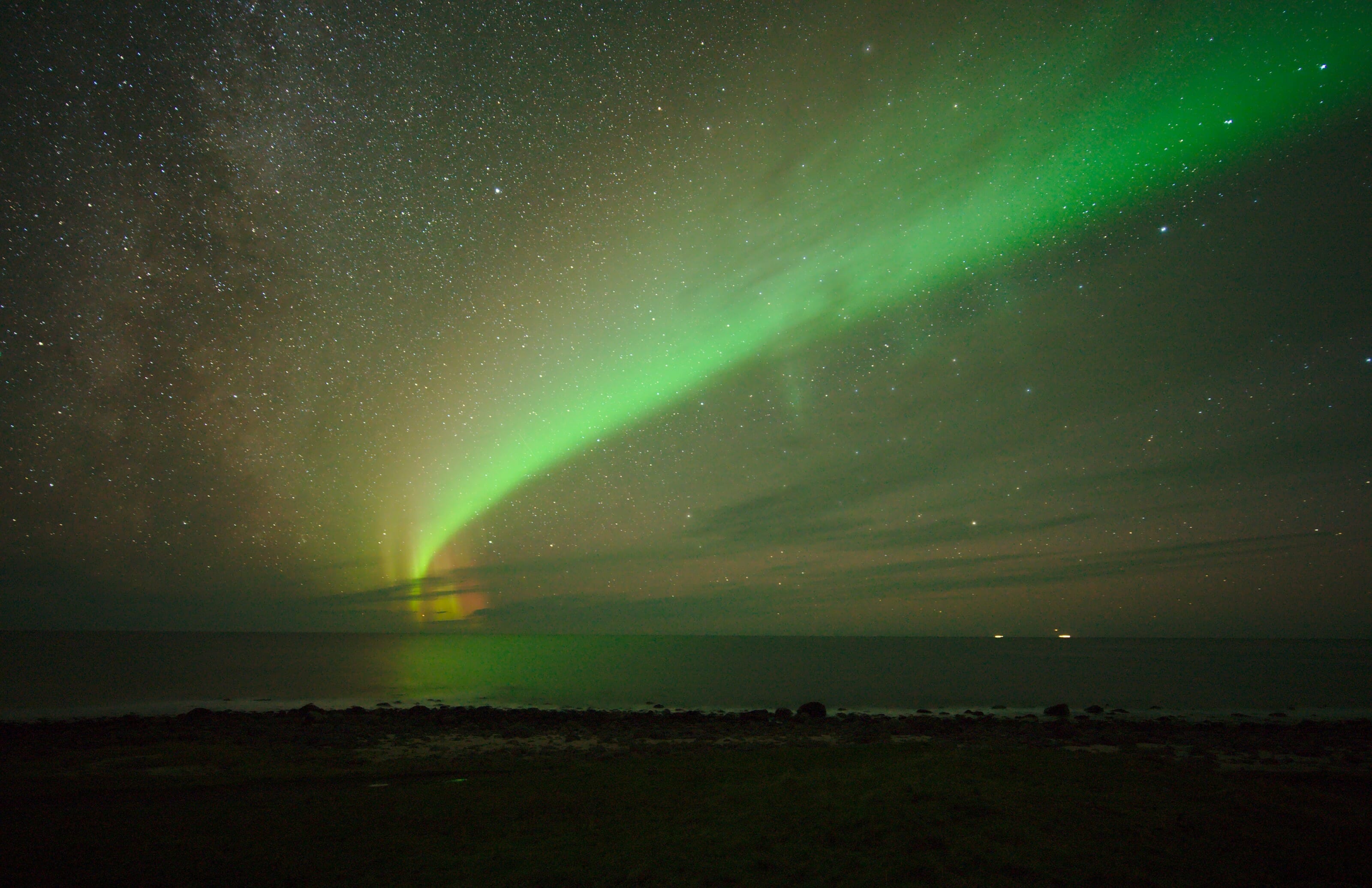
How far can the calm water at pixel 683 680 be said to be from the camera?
116ft

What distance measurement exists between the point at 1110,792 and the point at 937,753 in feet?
9.92

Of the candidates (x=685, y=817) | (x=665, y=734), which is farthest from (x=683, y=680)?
(x=685, y=817)

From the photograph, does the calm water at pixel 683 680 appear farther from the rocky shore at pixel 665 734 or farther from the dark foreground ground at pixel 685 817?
the dark foreground ground at pixel 685 817

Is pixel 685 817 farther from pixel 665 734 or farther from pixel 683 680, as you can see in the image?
pixel 683 680

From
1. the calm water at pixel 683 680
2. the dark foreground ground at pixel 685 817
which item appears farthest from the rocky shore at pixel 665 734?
the calm water at pixel 683 680

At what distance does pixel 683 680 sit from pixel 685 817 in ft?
140

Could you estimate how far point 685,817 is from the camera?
10258 mm

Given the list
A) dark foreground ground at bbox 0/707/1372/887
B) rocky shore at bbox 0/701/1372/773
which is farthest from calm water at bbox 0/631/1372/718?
dark foreground ground at bbox 0/707/1372/887

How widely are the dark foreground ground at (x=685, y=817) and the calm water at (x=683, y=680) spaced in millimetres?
19878

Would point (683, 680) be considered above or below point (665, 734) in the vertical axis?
below

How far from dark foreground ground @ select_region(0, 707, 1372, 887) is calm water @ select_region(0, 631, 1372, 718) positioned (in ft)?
65.2

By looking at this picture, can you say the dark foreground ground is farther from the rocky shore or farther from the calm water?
the calm water

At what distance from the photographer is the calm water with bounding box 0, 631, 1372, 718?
116 feet

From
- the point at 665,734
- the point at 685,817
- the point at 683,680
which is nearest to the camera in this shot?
the point at 685,817
